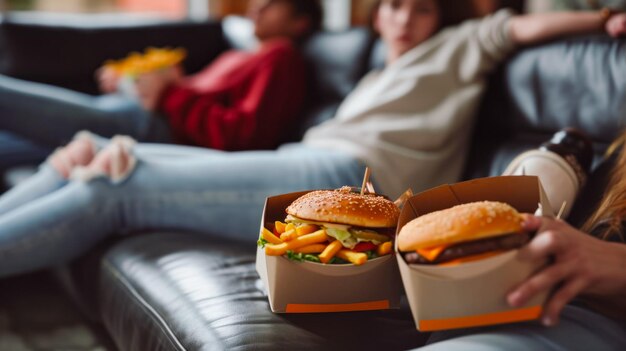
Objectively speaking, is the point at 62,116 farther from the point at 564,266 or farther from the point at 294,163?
the point at 564,266

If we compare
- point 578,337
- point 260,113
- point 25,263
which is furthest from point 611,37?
point 25,263

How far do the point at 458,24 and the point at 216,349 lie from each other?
1.27 meters

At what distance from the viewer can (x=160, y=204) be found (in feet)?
4.73

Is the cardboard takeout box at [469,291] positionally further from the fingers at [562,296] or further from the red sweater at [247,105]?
the red sweater at [247,105]

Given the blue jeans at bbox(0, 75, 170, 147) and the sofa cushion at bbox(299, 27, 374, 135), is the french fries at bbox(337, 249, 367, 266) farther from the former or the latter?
the blue jeans at bbox(0, 75, 170, 147)

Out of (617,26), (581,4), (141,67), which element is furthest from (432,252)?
(581,4)

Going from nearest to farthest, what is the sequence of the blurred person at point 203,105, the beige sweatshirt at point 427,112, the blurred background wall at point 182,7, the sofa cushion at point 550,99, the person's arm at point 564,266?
the person's arm at point 564,266 < the sofa cushion at point 550,99 < the beige sweatshirt at point 427,112 < the blurred person at point 203,105 < the blurred background wall at point 182,7

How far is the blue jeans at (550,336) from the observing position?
2.44ft

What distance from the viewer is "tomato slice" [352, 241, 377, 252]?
2.79ft

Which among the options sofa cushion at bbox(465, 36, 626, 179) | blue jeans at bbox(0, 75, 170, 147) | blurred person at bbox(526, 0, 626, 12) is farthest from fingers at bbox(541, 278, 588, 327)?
blurred person at bbox(526, 0, 626, 12)

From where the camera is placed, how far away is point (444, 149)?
1.58m

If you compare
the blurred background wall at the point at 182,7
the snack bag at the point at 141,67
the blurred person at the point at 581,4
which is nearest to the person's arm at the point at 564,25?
the blurred person at the point at 581,4

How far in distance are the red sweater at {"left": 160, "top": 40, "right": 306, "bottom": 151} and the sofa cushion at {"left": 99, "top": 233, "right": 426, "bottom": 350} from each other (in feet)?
1.92

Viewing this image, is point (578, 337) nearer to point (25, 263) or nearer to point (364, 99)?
point (364, 99)
